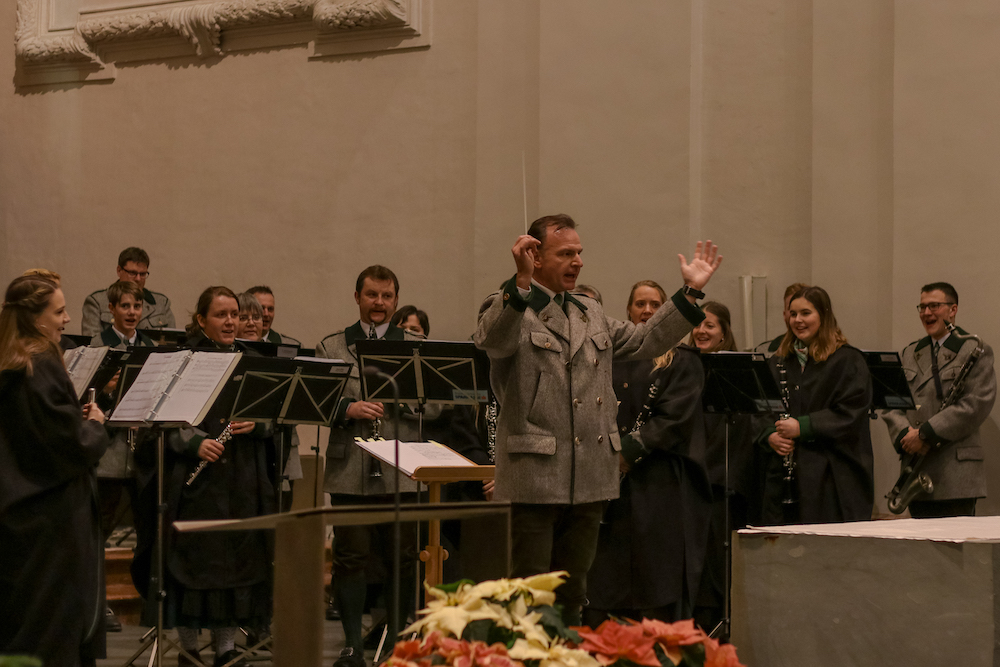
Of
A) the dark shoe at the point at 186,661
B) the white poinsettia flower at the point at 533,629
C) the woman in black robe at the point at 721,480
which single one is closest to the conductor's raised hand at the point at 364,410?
the dark shoe at the point at 186,661

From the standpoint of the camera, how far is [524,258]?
3.85 m

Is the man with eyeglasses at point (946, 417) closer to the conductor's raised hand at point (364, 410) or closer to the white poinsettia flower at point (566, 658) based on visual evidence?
the conductor's raised hand at point (364, 410)

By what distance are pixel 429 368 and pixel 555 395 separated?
→ 1.34 metres

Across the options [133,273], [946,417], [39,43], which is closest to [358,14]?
[133,273]

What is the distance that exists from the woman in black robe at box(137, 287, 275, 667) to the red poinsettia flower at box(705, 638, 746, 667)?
11.7 ft

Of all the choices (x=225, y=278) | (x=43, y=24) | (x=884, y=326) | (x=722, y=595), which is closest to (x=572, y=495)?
(x=722, y=595)

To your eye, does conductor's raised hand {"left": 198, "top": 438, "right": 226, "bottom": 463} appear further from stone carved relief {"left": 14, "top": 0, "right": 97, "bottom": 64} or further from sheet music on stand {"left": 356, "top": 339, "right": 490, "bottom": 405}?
stone carved relief {"left": 14, "top": 0, "right": 97, "bottom": 64}

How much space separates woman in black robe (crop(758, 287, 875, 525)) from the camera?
5.94m

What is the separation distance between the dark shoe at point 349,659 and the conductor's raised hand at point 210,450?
1.06m

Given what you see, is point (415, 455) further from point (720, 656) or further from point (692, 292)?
point (720, 656)

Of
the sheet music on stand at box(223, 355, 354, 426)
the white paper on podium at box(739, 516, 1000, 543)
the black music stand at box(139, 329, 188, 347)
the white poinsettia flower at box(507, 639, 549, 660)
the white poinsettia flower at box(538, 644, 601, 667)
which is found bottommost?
the white poinsettia flower at box(538, 644, 601, 667)

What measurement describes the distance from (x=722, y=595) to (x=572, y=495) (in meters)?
2.42

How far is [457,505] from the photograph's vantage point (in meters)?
2.35

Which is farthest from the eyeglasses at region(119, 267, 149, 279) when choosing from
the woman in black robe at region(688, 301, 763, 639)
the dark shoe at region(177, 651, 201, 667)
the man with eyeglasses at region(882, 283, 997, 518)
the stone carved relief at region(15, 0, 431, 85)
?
the man with eyeglasses at region(882, 283, 997, 518)
